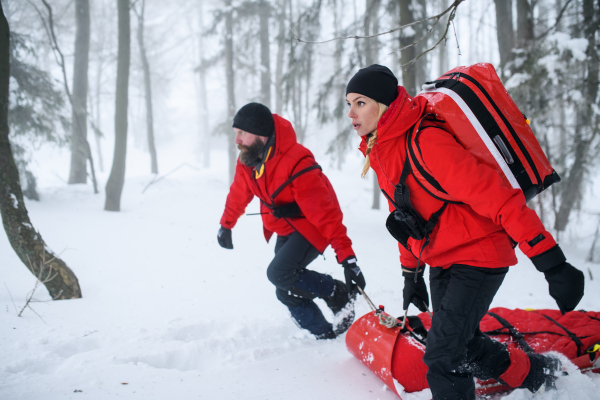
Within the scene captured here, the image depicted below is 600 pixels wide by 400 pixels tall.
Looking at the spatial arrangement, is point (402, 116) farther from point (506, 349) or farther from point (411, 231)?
point (506, 349)

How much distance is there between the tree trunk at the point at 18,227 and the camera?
10.7 ft

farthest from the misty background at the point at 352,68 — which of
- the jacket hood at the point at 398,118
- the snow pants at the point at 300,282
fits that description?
the snow pants at the point at 300,282

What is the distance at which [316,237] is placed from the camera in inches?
120

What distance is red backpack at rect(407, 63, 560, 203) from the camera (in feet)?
5.89

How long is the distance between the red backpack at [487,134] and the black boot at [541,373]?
1229 mm

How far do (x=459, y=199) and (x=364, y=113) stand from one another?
72 centimetres

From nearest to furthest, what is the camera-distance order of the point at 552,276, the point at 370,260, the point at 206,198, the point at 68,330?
the point at 552,276, the point at 68,330, the point at 370,260, the point at 206,198

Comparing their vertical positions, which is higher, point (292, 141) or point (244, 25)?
point (244, 25)

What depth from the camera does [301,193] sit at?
2.90 m

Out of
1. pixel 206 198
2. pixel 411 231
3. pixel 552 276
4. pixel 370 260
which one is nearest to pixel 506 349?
pixel 552 276

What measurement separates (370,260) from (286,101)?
6.04 m

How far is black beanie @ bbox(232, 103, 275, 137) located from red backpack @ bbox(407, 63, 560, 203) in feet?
4.61

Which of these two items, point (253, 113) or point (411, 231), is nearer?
point (411, 231)

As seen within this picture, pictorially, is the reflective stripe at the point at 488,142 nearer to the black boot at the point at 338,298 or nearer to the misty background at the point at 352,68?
the misty background at the point at 352,68
